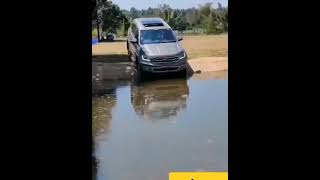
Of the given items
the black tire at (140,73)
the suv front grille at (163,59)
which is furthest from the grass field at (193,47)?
the suv front grille at (163,59)

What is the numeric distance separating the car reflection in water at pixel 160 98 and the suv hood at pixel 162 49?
2.08ft

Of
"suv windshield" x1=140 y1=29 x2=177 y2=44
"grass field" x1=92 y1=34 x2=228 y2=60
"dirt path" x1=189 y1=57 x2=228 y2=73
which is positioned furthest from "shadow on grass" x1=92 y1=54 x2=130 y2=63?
"dirt path" x1=189 y1=57 x2=228 y2=73

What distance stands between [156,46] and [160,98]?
1.83 meters

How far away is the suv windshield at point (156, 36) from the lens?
9328 mm

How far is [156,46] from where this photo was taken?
9.34 meters

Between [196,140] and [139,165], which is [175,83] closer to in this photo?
[196,140]

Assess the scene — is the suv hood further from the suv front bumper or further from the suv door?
the suv door

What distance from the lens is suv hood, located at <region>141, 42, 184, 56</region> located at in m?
9.09

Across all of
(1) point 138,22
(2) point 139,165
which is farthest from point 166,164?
(1) point 138,22

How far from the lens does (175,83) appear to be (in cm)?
895

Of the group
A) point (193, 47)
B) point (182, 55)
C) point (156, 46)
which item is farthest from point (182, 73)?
point (193, 47)

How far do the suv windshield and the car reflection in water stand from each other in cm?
97

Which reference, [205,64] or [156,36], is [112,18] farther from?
[205,64]
